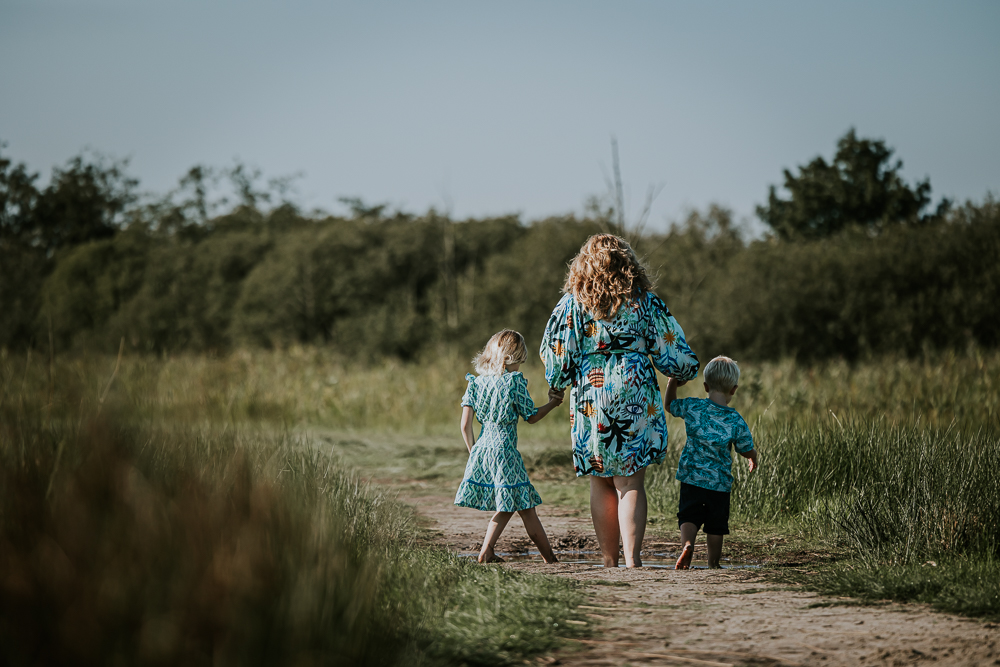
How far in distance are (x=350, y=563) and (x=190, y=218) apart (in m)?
53.6

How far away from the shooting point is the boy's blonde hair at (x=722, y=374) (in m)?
5.15

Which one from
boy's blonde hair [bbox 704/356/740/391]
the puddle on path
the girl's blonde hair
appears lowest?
the puddle on path

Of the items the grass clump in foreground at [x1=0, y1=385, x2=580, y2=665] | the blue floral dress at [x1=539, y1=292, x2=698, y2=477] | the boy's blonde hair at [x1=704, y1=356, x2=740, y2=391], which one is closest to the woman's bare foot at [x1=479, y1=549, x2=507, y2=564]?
the blue floral dress at [x1=539, y1=292, x2=698, y2=477]

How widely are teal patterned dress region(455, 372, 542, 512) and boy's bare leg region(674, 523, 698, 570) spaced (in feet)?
2.88

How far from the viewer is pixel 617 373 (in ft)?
16.1

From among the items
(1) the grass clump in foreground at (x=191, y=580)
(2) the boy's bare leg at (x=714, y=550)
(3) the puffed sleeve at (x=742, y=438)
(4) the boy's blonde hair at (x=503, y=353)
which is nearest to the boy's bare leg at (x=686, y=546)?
(2) the boy's bare leg at (x=714, y=550)

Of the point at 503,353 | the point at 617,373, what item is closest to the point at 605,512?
the point at 617,373

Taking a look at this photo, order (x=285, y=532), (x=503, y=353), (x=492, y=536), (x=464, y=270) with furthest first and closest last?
(x=464, y=270)
(x=503, y=353)
(x=492, y=536)
(x=285, y=532)

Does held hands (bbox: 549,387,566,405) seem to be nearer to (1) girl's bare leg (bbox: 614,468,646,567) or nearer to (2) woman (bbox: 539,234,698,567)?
(2) woman (bbox: 539,234,698,567)

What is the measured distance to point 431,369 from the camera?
1997cm

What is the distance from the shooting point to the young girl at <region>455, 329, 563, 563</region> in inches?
206

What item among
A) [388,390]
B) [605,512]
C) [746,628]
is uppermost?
[388,390]

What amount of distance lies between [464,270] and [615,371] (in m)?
38.2

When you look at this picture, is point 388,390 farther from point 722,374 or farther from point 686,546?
point 686,546
